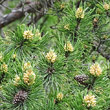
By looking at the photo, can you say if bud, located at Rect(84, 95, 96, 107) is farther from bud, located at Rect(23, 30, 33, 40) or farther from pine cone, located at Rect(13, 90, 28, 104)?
bud, located at Rect(23, 30, 33, 40)

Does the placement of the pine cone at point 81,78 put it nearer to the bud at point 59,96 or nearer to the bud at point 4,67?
the bud at point 59,96

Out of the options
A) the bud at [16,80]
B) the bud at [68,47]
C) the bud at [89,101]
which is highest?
the bud at [68,47]

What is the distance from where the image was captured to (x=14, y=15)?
2.17 meters

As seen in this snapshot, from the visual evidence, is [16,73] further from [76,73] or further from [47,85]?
[76,73]

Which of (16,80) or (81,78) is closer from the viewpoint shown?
(16,80)

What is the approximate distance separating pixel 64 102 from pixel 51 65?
Result: 0.17 metres

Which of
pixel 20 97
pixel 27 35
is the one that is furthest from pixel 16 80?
pixel 27 35

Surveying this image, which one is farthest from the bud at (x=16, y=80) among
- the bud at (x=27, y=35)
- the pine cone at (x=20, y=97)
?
the bud at (x=27, y=35)

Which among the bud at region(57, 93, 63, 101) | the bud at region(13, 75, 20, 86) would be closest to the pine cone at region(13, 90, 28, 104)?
the bud at region(13, 75, 20, 86)

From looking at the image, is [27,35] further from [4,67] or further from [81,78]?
[81,78]

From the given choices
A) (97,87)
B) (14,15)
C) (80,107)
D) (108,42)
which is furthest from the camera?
(14,15)

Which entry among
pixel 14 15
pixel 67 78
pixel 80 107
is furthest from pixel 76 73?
pixel 14 15

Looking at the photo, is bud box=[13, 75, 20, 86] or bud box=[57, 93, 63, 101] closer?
bud box=[13, 75, 20, 86]

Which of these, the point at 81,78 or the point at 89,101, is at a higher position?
the point at 81,78
